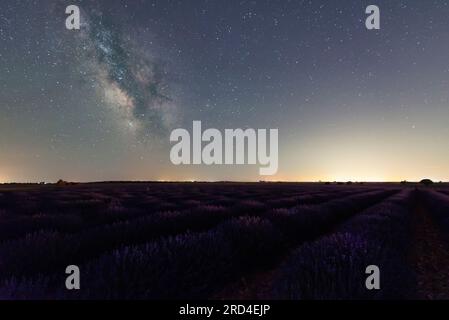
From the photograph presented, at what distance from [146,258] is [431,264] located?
15.2 ft

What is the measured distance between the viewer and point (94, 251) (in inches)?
157

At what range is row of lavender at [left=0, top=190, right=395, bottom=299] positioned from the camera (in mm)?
2359

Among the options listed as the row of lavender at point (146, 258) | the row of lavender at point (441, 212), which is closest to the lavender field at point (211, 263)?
the row of lavender at point (146, 258)

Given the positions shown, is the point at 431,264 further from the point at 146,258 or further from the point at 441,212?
the point at 441,212

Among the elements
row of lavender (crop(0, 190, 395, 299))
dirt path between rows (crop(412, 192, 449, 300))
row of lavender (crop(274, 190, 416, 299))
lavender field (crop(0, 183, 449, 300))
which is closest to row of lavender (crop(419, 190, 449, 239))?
dirt path between rows (crop(412, 192, 449, 300))

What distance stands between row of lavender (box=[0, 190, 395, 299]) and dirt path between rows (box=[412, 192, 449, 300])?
1960 millimetres

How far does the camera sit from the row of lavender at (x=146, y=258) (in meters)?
2.36

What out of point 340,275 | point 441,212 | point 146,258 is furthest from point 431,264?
point 441,212

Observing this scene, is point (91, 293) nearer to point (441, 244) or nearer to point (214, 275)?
point (214, 275)

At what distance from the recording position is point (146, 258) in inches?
109

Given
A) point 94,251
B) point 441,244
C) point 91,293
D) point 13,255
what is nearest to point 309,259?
point 91,293

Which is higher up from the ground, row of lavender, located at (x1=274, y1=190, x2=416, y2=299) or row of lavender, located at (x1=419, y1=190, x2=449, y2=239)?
row of lavender, located at (x1=274, y1=190, x2=416, y2=299)

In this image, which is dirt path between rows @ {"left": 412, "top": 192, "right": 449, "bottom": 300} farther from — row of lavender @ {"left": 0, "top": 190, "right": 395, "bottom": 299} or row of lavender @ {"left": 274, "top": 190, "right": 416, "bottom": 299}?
row of lavender @ {"left": 0, "top": 190, "right": 395, "bottom": 299}
